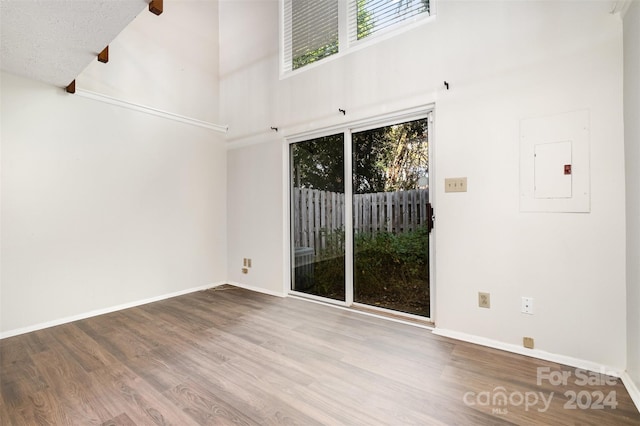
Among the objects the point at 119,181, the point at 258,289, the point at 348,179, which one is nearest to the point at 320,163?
the point at 348,179

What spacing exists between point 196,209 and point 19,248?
5.67ft

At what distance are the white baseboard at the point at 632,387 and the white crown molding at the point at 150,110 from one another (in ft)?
15.3

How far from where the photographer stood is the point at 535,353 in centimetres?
204

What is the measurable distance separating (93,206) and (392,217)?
3.09 m

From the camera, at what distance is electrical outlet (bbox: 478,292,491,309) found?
7.32 ft

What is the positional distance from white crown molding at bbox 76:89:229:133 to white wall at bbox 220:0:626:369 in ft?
6.89

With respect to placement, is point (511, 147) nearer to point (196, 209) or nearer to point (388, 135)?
point (388, 135)

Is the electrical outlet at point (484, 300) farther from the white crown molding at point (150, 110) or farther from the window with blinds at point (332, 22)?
the white crown molding at point (150, 110)

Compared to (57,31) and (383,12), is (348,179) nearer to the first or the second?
(383,12)

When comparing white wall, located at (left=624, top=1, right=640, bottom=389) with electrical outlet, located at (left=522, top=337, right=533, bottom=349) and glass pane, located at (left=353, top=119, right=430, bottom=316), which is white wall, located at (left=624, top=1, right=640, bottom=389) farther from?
glass pane, located at (left=353, top=119, right=430, bottom=316)

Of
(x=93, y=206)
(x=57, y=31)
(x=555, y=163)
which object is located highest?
(x=57, y=31)

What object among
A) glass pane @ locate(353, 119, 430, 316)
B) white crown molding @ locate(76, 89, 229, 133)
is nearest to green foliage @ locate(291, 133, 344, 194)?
glass pane @ locate(353, 119, 430, 316)

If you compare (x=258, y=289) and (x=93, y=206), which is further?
(x=258, y=289)

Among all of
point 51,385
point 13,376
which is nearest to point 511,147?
point 51,385
